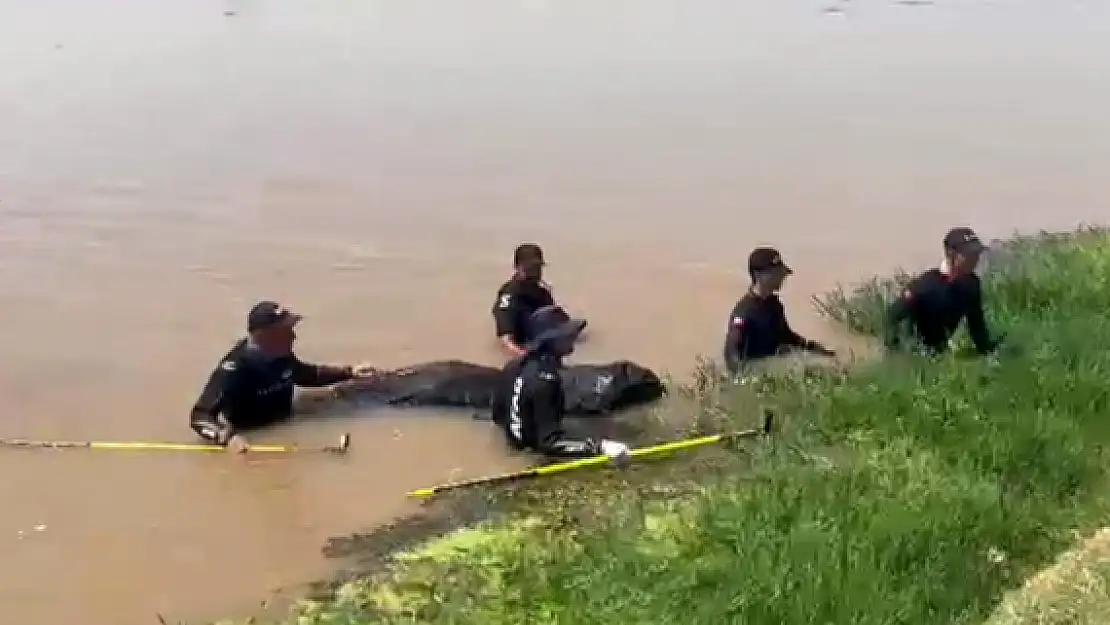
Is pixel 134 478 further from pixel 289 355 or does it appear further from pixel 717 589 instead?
pixel 717 589

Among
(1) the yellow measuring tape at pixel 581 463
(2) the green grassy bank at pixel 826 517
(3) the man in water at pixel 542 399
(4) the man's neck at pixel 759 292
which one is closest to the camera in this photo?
(2) the green grassy bank at pixel 826 517

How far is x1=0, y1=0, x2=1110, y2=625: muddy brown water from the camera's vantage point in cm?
775

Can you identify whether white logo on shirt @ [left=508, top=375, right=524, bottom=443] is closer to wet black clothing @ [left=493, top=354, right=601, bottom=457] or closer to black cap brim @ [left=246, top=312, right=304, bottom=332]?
wet black clothing @ [left=493, top=354, right=601, bottom=457]

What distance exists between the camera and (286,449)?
8.24m

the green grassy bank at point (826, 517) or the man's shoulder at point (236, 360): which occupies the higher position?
the man's shoulder at point (236, 360)

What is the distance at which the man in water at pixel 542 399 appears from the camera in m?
7.68

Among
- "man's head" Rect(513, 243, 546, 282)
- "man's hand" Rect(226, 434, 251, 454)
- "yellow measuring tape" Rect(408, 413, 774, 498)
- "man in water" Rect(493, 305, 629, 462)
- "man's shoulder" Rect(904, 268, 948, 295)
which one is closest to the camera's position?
"yellow measuring tape" Rect(408, 413, 774, 498)

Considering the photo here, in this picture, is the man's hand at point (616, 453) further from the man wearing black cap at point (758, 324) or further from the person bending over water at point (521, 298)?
the person bending over water at point (521, 298)

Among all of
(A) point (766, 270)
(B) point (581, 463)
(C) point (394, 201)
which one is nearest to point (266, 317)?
(B) point (581, 463)

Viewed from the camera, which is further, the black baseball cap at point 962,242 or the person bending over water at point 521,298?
the person bending over water at point 521,298

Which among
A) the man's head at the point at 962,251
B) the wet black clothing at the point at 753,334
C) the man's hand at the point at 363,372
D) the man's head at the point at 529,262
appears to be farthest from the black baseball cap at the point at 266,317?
the man's head at the point at 962,251

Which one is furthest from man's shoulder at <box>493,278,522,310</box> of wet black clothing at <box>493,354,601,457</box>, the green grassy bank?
the green grassy bank

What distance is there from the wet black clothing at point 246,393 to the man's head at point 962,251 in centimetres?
369

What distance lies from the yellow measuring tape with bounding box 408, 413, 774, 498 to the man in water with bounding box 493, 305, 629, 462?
144mm
